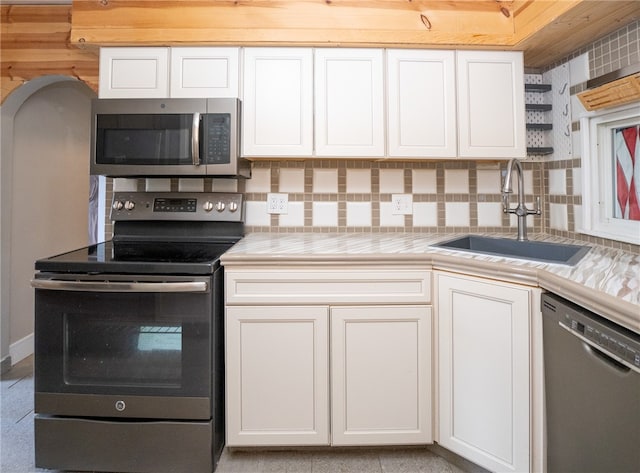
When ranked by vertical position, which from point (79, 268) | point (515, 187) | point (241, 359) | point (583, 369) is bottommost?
point (241, 359)

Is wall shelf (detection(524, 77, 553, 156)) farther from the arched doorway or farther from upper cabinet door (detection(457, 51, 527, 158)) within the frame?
the arched doorway

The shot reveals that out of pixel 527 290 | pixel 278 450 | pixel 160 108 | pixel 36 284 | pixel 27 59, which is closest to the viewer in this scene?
pixel 527 290

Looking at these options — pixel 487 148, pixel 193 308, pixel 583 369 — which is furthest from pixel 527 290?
pixel 193 308

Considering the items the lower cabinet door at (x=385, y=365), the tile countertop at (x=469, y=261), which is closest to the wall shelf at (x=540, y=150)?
the tile countertop at (x=469, y=261)

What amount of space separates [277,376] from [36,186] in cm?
235

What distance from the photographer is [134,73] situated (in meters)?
1.86

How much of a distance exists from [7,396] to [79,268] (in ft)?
4.23

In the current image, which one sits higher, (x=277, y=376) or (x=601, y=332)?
(x=601, y=332)

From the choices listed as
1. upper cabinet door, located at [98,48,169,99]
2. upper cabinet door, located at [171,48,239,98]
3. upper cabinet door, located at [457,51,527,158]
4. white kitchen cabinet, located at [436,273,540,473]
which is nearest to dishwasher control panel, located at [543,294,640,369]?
white kitchen cabinet, located at [436,273,540,473]

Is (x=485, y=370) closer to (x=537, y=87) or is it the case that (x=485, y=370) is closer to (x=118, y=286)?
(x=118, y=286)

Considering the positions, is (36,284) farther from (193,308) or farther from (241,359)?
(241,359)

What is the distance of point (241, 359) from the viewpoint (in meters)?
1.52

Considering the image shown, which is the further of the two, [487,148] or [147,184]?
[147,184]

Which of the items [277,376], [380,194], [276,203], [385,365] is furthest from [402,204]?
[277,376]
